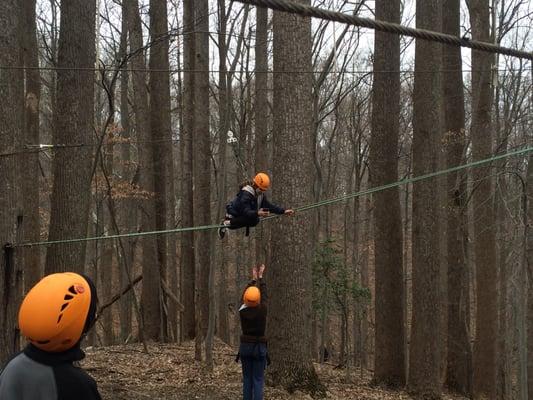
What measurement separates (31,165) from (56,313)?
435 inches

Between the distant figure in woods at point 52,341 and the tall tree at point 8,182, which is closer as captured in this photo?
the distant figure in woods at point 52,341

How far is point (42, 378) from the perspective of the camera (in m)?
2.15

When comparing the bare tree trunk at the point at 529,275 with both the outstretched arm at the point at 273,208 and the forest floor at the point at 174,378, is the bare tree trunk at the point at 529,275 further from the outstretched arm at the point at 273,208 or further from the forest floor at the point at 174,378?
the outstretched arm at the point at 273,208

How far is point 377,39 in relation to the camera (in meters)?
11.1

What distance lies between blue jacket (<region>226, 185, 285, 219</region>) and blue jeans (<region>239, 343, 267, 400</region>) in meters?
1.71

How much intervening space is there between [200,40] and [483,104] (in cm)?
696

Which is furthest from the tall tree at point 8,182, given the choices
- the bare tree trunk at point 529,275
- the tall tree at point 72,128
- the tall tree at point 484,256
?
the tall tree at point 484,256

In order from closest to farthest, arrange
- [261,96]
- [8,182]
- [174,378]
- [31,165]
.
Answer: [8,182] < [174,378] < [31,165] < [261,96]

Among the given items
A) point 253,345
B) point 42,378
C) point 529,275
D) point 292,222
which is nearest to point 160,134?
point 292,222

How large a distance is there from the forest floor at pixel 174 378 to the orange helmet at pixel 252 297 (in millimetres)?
1455

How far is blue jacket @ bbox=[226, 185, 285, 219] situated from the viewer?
704 cm

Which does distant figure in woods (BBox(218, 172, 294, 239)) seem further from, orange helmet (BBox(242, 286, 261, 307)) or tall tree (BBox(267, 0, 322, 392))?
tall tree (BBox(267, 0, 322, 392))

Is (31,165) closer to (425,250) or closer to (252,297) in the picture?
(252,297)

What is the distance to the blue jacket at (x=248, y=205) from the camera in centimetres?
704
